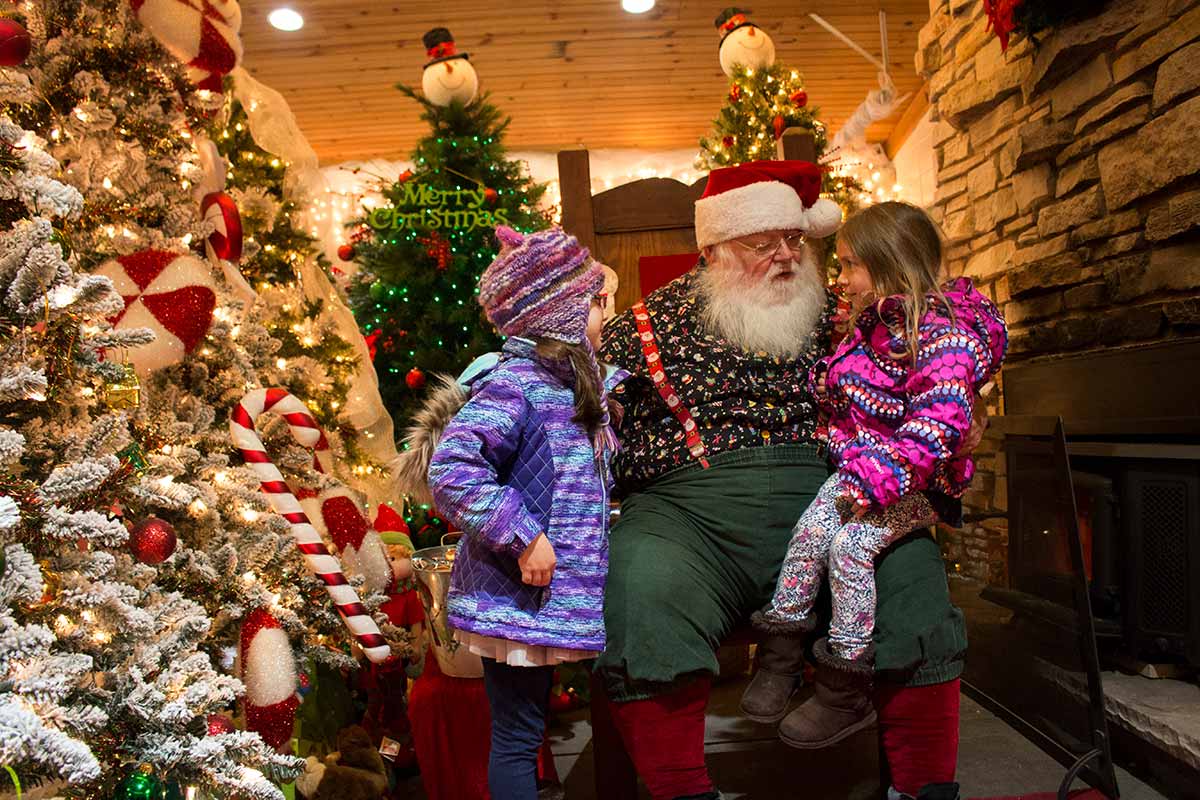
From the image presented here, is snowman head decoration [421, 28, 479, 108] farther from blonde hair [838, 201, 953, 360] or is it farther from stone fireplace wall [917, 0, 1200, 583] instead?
blonde hair [838, 201, 953, 360]

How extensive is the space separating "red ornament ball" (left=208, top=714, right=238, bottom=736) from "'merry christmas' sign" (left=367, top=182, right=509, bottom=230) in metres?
2.97

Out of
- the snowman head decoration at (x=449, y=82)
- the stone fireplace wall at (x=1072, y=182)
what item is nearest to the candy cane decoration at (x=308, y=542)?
the stone fireplace wall at (x=1072, y=182)

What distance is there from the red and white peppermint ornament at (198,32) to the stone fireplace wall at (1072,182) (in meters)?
2.61

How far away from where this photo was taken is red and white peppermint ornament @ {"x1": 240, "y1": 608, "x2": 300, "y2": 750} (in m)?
2.17

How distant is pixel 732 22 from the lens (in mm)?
5719

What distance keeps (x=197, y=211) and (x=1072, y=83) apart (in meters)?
3.29

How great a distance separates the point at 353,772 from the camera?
247 centimetres

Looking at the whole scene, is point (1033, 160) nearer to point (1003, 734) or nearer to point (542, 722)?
point (1003, 734)

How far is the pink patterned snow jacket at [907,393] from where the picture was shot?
6.28 feet

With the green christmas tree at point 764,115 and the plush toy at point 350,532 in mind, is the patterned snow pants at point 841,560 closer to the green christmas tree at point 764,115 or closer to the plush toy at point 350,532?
the plush toy at point 350,532

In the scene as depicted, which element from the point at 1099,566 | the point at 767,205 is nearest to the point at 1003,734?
the point at 1099,566

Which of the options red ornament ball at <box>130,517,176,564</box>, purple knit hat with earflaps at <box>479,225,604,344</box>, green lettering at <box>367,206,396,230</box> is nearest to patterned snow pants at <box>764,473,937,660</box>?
purple knit hat with earflaps at <box>479,225,604,344</box>

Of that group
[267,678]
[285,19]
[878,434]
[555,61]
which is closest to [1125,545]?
[878,434]

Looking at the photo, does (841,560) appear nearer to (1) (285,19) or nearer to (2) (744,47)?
(2) (744,47)
